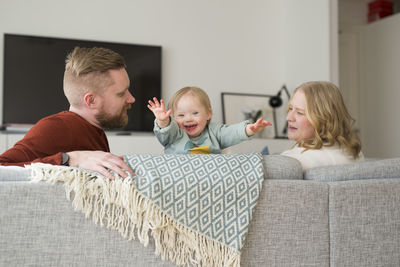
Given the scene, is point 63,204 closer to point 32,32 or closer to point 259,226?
point 259,226

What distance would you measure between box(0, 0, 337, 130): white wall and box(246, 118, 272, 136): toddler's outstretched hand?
2727 mm

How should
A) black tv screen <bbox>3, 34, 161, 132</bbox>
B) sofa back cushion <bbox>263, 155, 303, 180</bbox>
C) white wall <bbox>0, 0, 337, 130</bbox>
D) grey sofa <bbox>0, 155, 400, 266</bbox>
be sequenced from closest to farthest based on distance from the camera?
grey sofa <bbox>0, 155, 400, 266</bbox>
sofa back cushion <bbox>263, 155, 303, 180</bbox>
black tv screen <bbox>3, 34, 161, 132</bbox>
white wall <bbox>0, 0, 337, 130</bbox>

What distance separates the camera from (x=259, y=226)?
3.67ft

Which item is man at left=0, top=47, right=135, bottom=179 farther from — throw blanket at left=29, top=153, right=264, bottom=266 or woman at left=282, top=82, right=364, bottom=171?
woman at left=282, top=82, right=364, bottom=171

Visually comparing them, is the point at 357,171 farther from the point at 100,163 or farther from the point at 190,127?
the point at 190,127

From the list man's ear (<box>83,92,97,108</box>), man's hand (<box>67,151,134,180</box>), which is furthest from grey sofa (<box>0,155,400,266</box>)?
man's ear (<box>83,92,97,108</box>)

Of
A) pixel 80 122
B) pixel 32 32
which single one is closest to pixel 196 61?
pixel 32 32

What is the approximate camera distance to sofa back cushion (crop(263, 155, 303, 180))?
1187mm

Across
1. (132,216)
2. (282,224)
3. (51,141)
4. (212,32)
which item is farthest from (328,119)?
(212,32)

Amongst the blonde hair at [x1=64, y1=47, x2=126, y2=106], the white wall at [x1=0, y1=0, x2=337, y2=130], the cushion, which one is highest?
the white wall at [x1=0, y1=0, x2=337, y2=130]

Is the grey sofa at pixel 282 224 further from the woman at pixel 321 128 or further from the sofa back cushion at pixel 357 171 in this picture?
the woman at pixel 321 128

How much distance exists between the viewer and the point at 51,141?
4.22ft

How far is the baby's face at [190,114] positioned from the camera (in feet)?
6.58

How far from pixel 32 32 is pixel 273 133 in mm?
3047
